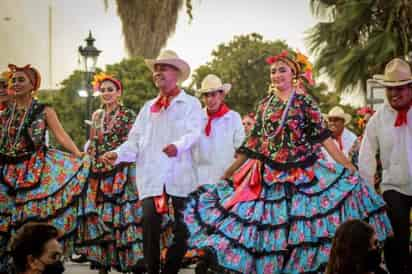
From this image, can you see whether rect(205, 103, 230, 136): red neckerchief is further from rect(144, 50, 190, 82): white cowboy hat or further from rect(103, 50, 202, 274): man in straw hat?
rect(103, 50, 202, 274): man in straw hat

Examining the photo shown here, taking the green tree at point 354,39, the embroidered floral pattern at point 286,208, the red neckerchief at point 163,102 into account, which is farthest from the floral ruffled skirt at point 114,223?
the green tree at point 354,39

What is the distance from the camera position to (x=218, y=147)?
9359 mm

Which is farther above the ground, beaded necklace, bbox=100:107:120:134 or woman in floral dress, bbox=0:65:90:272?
beaded necklace, bbox=100:107:120:134

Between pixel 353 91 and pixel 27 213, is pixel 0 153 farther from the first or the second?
pixel 353 91

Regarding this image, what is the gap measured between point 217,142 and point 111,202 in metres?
1.54

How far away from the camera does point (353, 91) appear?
66.0 ft

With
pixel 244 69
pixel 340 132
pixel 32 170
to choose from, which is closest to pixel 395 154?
pixel 32 170

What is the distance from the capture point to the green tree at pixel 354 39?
1691 centimetres

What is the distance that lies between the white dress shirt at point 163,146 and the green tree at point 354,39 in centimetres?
849

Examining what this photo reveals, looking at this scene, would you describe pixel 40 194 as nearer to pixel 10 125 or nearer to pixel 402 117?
pixel 10 125

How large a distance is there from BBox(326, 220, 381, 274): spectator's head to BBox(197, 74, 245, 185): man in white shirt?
5.03 meters

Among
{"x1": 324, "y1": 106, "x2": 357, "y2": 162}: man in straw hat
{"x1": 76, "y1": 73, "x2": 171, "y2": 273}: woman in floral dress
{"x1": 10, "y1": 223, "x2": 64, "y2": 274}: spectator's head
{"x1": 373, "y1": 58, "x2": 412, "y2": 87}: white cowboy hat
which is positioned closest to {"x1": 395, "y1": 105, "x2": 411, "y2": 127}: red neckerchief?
{"x1": 373, "y1": 58, "x2": 412, "y2": 87}: white cowboy hat

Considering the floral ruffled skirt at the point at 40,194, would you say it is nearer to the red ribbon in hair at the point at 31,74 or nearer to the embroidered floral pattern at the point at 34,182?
the embroidered floral pattern at the point at 34,182

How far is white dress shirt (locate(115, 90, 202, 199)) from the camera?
23.2 feet
